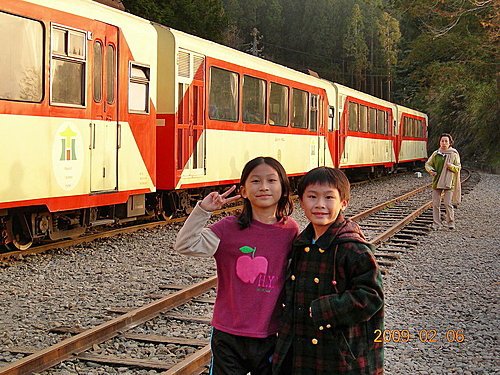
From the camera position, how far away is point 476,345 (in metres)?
5.80

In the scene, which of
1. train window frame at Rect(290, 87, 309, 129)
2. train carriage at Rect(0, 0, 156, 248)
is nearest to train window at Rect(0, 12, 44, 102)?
train carriage at Rect(0, 0, 156, 248)

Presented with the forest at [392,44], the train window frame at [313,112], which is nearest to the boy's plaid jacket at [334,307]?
the train window frame at [313,112]

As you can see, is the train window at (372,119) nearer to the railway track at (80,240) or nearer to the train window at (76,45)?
the railway track at (80,240)

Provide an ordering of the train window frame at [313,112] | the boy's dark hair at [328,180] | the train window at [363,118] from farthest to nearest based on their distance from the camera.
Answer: the train window at [363,118], the train window frame at [313,112], the boy's dark hair at [328,180]

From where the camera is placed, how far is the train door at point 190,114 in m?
11.3

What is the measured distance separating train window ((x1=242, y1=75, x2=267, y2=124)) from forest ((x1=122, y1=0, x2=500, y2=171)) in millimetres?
6685

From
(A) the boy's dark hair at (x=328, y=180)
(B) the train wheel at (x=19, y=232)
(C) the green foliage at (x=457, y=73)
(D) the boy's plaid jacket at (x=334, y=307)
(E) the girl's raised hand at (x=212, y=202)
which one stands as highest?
(C) the green foliage at (x=457, y=73)

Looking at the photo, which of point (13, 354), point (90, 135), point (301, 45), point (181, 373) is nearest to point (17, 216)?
point (90, 135)

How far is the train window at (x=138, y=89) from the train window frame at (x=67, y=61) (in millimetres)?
1128

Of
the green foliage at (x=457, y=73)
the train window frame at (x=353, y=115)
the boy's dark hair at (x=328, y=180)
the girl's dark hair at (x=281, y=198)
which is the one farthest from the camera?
the green foliage at (x=457, y=73)

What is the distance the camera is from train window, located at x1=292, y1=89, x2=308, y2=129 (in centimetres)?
1642

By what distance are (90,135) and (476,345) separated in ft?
17.3

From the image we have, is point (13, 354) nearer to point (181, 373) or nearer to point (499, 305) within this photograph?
point (181, 373)

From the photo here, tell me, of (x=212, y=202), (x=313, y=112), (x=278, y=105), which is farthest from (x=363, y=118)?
(x=212, y=202)
